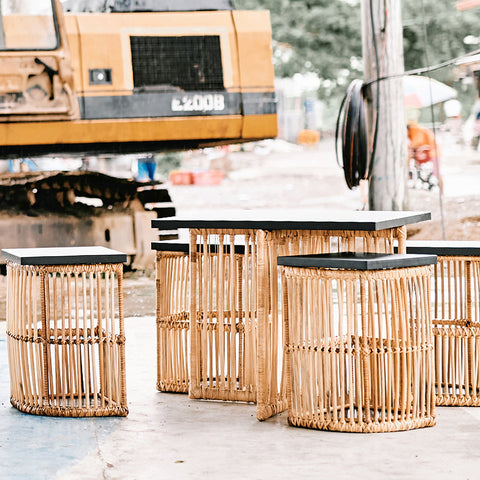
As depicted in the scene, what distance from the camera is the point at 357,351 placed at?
4949 mm

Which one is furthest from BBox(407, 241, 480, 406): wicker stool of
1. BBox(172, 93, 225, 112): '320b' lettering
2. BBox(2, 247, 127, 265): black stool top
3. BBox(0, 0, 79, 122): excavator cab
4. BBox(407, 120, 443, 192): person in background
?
BBox(407, 120, 443, 192): person in background

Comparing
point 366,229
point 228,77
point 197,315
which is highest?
point 228,77

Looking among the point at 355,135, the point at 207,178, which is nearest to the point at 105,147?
the point at 355,135

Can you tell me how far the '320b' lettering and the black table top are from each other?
4.95m

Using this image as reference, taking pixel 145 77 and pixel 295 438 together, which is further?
pixel 145 77

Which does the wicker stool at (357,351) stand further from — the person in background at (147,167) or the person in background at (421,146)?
the person in background at (421,146)

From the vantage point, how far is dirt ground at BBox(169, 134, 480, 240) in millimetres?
18705

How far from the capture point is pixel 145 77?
1055cm

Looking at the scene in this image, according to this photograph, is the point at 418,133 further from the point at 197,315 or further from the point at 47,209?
the point at 197,315

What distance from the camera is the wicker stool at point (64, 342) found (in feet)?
17.4

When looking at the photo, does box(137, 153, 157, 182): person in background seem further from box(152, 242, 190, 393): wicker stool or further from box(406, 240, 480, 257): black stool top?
box(406, 240, 480, 257): black stool top

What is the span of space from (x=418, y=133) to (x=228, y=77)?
1296cm

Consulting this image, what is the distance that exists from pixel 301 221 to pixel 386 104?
5.53 m

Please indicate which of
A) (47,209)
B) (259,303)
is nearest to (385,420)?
(259,303)
